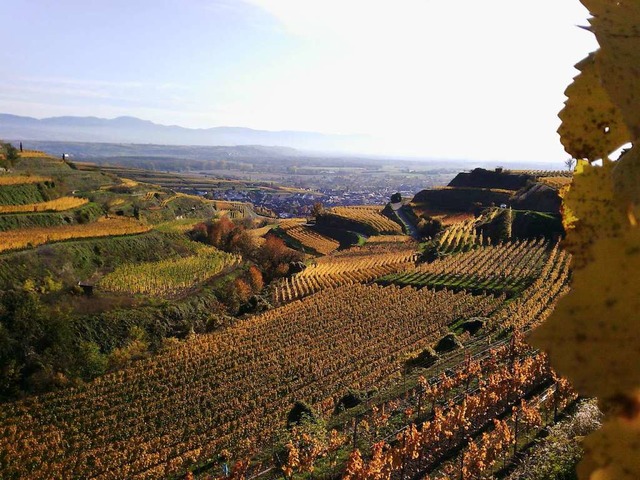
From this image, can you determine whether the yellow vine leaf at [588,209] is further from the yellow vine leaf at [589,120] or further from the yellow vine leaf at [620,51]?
the yellow vine leaf at [620,51]

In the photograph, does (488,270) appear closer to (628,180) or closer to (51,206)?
(51,206)

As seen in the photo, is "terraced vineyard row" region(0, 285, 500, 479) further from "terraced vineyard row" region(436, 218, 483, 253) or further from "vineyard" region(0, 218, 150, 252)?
"terraced vineyard row" region(436, 218, 483, 253)

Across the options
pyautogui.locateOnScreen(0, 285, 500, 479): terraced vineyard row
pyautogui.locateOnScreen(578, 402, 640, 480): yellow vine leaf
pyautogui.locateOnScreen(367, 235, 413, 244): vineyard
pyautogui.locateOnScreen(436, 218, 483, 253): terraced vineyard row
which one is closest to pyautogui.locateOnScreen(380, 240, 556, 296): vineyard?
pyautogui.locateOnScreen(436, 218, 483, 253): terraced vineyard row

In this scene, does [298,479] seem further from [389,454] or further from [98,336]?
[98,336]


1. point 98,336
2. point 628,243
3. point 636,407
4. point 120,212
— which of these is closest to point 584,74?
point 628,243

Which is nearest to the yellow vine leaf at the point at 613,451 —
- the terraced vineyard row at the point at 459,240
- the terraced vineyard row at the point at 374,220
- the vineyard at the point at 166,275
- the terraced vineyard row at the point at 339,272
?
the vineyard at the point at 166,275

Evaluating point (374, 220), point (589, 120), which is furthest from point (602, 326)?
point (374, 220)
